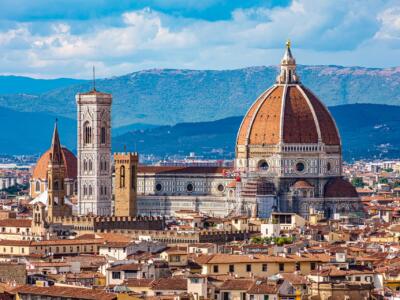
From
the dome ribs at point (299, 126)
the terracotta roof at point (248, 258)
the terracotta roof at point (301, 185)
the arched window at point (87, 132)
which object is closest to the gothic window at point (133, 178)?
the arched window at point (87, 132)

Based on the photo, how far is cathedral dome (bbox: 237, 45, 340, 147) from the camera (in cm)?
15075

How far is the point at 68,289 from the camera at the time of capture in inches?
2525

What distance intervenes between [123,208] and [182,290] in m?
79.1

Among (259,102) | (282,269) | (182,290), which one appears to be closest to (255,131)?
(259,102)

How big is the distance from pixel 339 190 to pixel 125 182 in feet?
52.7

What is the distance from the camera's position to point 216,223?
413ft

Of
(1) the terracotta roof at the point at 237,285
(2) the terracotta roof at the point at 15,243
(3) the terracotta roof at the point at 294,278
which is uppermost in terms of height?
(2) the terracotta roof at the point at 15,243

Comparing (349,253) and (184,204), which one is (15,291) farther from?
(184,204)

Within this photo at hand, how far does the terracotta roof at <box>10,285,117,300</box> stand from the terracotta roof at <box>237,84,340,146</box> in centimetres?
8565

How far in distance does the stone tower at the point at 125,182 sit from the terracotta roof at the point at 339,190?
14.5m

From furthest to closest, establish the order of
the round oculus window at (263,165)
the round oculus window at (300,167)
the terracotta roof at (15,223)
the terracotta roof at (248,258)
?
1. the round oculus window at (263,165)
2. the round oculus window at (300,167)
3. the terracotta roof at (15,223)
4. the terracotta roof at (248,258)

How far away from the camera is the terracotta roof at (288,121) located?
151 m

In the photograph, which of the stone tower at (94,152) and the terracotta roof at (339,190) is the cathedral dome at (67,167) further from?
the terracotta roof at (339,190)

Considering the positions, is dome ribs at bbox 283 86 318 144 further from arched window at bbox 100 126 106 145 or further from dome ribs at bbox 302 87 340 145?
arched window at bbox 100 126 106 145
